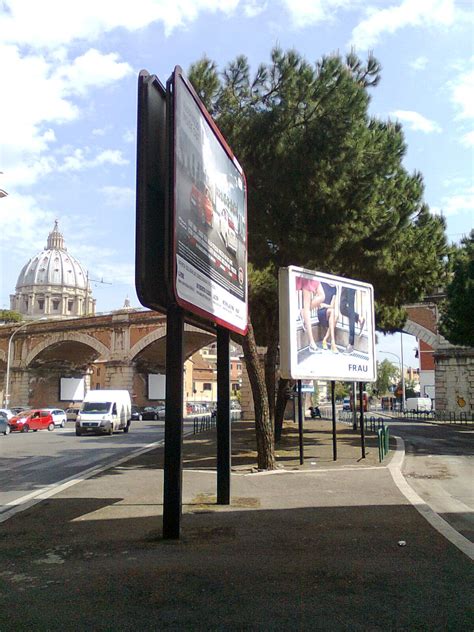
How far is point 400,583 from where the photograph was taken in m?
5.16

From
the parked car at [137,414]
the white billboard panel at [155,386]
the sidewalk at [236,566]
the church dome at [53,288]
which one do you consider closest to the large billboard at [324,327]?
the sidewalk at [236,566]

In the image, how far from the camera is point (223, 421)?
9.45 meters

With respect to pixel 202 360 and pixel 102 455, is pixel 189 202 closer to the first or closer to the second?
pixel 102 455

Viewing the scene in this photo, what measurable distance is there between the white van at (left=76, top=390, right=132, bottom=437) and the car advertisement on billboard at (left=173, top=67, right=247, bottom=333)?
79.2 feet

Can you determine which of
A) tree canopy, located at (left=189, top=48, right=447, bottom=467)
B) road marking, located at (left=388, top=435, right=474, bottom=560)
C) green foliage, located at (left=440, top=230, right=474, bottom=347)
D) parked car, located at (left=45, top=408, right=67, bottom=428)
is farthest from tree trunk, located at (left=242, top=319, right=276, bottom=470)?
parked car, located at (left=45, top=408, right=67, bottom=428)

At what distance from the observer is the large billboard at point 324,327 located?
13984 millimetres

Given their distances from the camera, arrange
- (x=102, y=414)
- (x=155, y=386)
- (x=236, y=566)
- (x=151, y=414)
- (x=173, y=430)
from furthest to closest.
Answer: (x=155, y=386)
(x=151, y=414)
(x=102, y=414)
(x=173, y=430)
(x=236, y=566)

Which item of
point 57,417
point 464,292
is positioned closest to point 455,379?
point 464,292

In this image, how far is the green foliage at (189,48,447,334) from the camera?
14875 millimetres

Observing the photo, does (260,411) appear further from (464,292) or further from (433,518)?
(464,292)

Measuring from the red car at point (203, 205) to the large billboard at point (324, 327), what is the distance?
5520mm

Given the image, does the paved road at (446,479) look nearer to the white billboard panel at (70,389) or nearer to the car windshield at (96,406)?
the car windshield at (96,406)

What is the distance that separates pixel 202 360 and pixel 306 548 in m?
124

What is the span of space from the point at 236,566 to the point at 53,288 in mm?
156172
